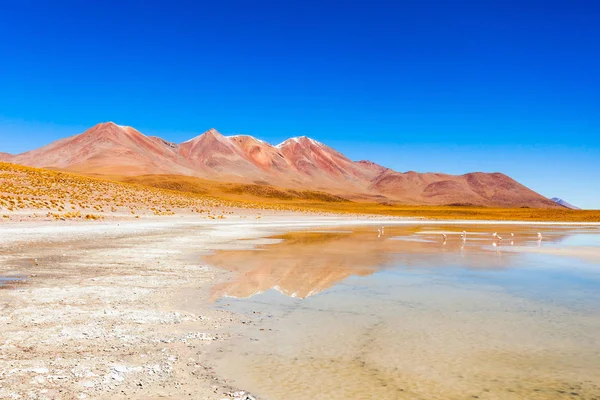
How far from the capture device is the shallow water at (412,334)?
19.0 feet

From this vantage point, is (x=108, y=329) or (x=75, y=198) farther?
(x=75, y=198)

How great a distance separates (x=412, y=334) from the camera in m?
7.94

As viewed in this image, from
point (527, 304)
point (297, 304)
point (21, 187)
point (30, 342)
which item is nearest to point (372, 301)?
point (297, 304)

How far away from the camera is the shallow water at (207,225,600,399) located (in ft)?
19.0

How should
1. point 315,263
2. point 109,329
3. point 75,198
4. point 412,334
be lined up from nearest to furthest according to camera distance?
point 109,329 < point 412,334 < point 315,263 < point 75,198

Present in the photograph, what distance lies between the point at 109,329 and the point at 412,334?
16.2 ft

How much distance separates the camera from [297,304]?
1009 cm

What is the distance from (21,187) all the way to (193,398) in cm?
5402

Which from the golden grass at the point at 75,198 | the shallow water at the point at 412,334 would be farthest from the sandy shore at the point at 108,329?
the golden grass at the point at 75,198

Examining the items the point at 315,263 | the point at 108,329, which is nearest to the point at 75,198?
the point at 315,263

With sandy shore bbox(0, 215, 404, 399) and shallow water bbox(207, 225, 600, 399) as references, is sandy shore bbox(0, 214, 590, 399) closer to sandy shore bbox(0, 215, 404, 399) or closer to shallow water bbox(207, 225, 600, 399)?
sandy shore bbox(0, 215, 404, 399)

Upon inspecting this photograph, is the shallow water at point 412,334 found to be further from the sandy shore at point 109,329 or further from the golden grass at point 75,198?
the golden grass at point 75,198

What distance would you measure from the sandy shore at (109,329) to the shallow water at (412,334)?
59 cm

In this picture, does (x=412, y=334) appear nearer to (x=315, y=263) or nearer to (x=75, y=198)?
(x=315, y=263)
